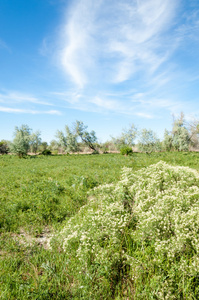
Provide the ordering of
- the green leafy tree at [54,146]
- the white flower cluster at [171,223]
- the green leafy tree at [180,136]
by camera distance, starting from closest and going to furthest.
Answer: the white flower cluster at [171,223], the green leafy tree at [180,136], the green leafy tree at [54,146]

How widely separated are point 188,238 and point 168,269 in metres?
0.67

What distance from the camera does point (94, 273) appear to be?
3.35 metres

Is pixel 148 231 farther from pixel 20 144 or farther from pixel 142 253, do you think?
pixel 20 144

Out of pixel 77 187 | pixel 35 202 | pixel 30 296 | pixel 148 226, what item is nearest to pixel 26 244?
pixel 30 296

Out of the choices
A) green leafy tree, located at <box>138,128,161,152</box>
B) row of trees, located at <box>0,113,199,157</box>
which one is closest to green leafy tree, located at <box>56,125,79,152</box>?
row of trees, located at <box>0,113,199,157</box>

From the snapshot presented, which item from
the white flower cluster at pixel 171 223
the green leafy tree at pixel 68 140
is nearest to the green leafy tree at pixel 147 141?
the green leafy tree at pixel 68 140

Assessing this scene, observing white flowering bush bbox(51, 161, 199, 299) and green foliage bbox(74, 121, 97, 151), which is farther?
green foliage bbox(74, 121, 97, 151)

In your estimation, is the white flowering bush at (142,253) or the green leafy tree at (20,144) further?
the green leafy tree at (20,144)

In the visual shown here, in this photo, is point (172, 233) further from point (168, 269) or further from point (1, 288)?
point (1, 288)

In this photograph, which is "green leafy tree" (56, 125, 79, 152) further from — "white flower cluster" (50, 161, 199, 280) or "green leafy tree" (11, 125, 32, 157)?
"white flower cluster" (50, 161, 199, 280)

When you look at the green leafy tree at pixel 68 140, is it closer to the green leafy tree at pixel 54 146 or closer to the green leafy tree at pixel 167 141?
the green leafy tree at pixel 54 146

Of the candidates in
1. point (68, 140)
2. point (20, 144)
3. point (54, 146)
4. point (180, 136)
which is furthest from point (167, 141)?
point (54, 146)

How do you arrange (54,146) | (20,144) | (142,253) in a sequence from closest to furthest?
1. (142,253)
2. (20,144)
3. (54,146)

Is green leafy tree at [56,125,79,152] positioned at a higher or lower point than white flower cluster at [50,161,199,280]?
higher
